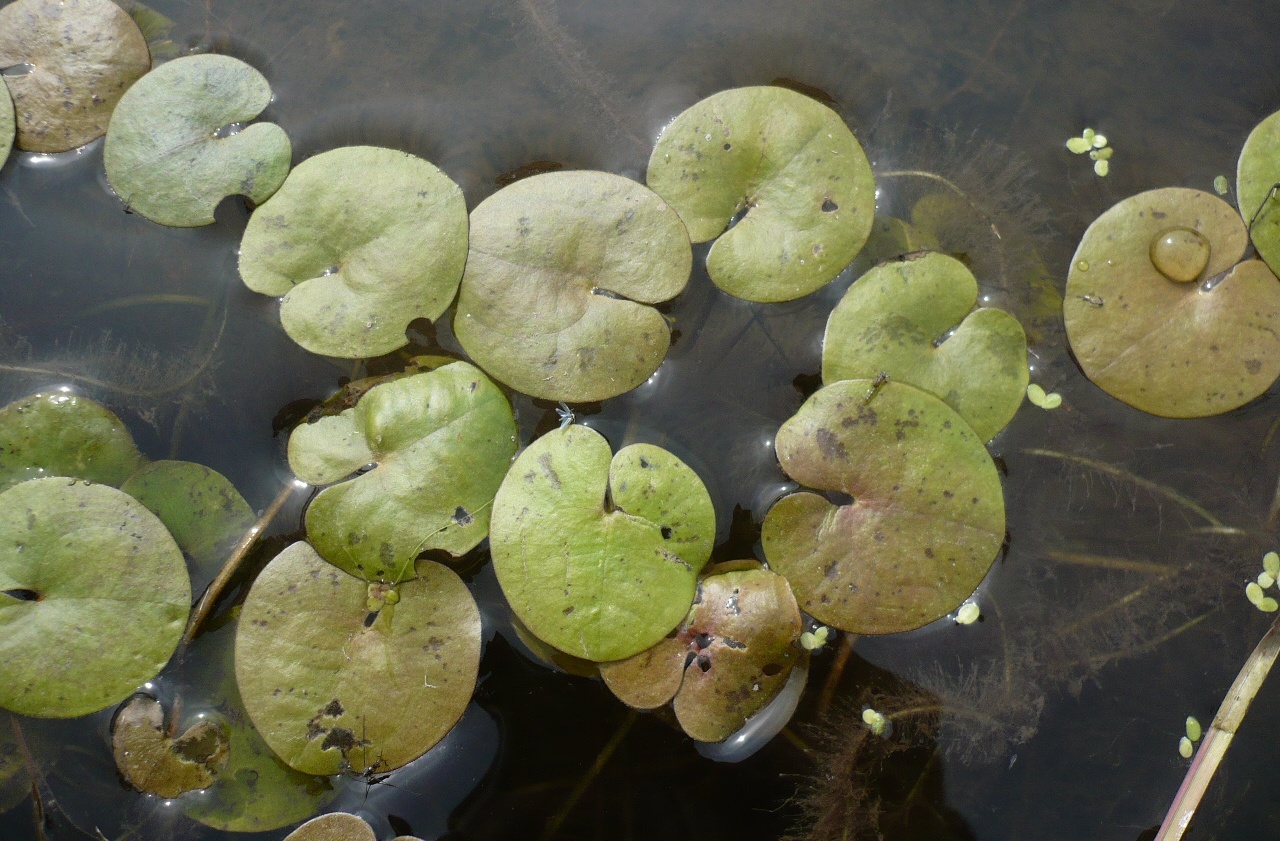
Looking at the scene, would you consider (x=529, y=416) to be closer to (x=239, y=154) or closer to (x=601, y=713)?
(x=601, y=713)

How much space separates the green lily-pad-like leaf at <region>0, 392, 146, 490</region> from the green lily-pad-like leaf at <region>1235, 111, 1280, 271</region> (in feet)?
12.3

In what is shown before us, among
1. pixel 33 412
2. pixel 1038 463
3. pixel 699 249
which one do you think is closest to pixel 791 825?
pixel 1038 463

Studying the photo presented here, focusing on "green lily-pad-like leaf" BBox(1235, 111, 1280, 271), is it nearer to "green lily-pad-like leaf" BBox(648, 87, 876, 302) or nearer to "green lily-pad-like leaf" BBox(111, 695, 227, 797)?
"green lily-pad-like leaf" BBox(648, 87, 876, 302)

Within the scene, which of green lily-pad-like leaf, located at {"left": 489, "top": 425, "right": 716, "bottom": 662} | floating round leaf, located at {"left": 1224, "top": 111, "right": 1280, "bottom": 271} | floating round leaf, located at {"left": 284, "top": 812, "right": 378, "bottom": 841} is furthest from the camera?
floating round leaf, located at {"left": 1224, "top": 111, "right": 1280, "bottom": 271}

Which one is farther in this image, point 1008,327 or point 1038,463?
point 1038,463

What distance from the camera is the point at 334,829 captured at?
7.48 feet

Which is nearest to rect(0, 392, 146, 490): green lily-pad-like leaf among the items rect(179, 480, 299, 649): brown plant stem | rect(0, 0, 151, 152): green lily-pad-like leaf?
rect(179, 480, 299, 649): brown plant stem

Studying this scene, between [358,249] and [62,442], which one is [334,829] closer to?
[62,442]

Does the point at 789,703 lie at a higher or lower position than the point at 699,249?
lower

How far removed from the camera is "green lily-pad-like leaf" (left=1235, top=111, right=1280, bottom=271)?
8.23 ft

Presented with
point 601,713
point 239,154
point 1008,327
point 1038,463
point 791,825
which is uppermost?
point 239,154

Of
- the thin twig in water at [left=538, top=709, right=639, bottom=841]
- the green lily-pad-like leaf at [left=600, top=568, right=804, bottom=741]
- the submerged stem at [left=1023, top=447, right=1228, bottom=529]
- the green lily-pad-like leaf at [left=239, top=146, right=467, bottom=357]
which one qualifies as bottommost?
the thin twig in water at [left=538, top=709, right=639, bottom=841]

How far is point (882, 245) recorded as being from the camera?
2516mm

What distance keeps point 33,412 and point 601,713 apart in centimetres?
199
